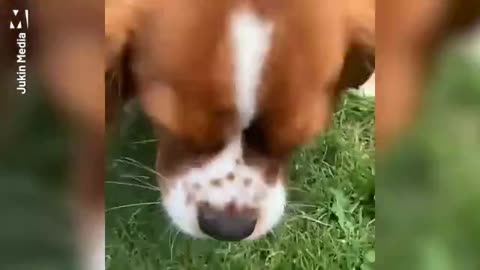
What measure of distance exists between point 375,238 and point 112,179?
240mm

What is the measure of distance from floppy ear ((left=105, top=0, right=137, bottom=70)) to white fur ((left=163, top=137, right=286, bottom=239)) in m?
0.12

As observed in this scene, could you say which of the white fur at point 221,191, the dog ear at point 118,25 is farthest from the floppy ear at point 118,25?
the white fur at point 221,191

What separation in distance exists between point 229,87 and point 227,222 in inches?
4.6

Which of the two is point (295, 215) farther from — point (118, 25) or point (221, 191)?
point (118, 25)

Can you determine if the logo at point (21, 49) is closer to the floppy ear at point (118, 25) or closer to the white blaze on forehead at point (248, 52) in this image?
the floppy ear at point (118, 25)

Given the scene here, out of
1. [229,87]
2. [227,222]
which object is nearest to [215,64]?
[229,87]

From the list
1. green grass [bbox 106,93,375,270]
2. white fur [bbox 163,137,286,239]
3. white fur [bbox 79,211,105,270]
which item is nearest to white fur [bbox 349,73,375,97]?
green grass [bbox 106,93,375,270]

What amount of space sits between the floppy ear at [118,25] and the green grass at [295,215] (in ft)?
0.20

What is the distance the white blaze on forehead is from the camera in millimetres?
756

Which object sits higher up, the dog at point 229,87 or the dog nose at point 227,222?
the dog at point 229,87

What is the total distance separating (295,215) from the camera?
→ 79 cm

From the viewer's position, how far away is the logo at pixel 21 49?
766 mm

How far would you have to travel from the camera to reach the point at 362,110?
78 centimetres

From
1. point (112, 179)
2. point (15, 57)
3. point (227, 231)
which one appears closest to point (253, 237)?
point (227, 231)
